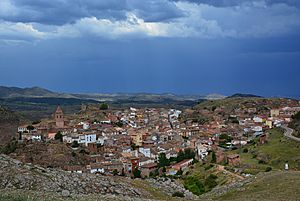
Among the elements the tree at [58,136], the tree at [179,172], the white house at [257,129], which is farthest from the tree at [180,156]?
the tree at [58,136]

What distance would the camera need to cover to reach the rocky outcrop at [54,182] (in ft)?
71.1

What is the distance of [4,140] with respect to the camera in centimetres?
6838

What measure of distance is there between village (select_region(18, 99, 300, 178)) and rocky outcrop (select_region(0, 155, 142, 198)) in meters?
33.0

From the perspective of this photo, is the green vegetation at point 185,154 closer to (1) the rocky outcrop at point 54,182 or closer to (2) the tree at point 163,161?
(2) the tree at point 163,161

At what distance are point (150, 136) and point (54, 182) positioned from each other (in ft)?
261

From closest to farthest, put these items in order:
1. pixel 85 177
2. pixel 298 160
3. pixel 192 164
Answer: pixel 85 177, pixel 298 160, pixel 192 164

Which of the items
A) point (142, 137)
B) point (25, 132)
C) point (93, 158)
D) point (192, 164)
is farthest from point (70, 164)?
point (142, 137)

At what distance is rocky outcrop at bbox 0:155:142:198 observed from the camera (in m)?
21.7

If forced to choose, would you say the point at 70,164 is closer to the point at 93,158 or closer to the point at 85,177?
the point at 93,158

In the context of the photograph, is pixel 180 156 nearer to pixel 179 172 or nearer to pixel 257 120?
pixel 179 172

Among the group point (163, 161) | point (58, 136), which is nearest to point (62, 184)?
point (163, 161)

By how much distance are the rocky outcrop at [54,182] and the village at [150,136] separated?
33.0m

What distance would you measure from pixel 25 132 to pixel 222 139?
4172 cm

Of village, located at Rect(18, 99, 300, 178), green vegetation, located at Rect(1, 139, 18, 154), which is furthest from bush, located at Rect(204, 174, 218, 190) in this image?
green vegetation, located at Rect(1, 139, 18, 154)
